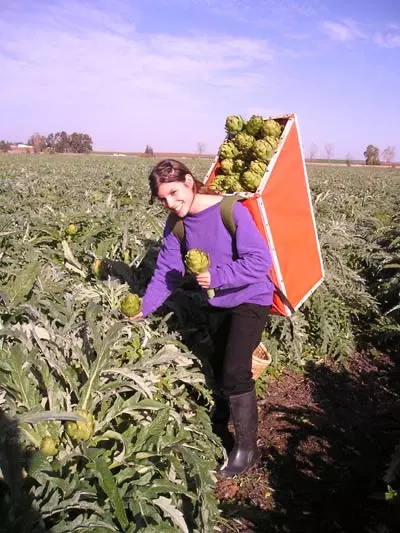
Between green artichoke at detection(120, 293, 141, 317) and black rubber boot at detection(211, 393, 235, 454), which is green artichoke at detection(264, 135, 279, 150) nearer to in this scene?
green artichoke at detection(120, 293, 141, 317)

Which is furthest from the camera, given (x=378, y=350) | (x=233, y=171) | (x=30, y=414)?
(x=378, y=350)

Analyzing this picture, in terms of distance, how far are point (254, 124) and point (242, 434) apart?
189 cm

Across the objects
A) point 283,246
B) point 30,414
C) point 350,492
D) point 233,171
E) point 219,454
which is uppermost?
point 233,171

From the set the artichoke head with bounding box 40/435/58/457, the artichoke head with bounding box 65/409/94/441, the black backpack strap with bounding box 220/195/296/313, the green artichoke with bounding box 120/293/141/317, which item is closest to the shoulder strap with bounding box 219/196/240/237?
the black backpack strap with bounding box 220/195/296/313

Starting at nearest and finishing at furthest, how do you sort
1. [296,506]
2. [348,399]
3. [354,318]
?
[296,506] → [348,399] → [354,318]

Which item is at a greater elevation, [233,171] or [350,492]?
[233,171]

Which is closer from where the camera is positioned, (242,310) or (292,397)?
(242,310)

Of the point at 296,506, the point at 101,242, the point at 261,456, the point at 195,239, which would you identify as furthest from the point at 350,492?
the point at 101,242

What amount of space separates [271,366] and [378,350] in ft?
3.89

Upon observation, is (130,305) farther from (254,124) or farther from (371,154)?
(371,154)

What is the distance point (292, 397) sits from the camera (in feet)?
12.7

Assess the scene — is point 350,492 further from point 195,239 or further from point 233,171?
point 233,171

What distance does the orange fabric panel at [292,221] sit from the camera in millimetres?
2941

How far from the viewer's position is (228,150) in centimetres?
341
